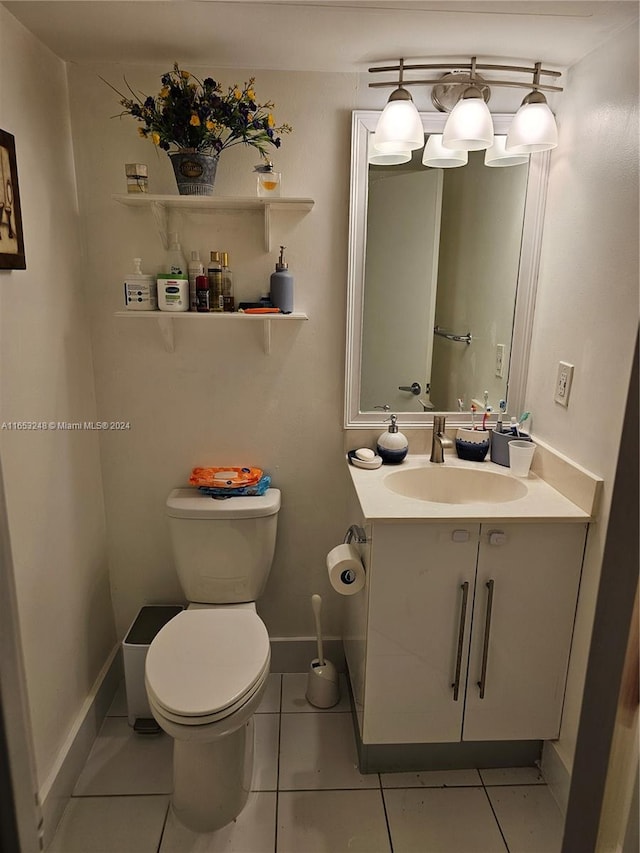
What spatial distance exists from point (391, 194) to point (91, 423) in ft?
4.13

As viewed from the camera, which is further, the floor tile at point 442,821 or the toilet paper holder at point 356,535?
the toilet paper holder at point 356,535

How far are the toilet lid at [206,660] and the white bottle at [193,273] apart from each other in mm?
975

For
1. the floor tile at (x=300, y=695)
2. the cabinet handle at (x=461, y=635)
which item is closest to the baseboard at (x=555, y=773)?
the cabinet handle at (x=461, y=635)

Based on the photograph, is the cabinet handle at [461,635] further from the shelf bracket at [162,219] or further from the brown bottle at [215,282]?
the shelf bracket at [162,219]

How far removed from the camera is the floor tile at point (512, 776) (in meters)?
1.71

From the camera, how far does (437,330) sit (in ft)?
Result: 6.35

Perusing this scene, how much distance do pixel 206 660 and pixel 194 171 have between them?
4.53 feet

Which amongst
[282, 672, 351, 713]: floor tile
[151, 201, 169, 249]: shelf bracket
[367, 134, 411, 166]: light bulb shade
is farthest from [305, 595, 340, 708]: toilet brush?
[367, 134, 411, 166]: light bulb shade

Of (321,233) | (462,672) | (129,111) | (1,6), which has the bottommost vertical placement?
(462,672)

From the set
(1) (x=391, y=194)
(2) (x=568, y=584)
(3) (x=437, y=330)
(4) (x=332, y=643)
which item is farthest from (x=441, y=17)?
(4) (x=332, y=643)

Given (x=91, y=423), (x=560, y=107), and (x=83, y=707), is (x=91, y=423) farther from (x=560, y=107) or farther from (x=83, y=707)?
(x=560, y=107)

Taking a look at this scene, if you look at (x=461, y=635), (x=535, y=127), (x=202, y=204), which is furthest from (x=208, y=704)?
(x=535, y=127)

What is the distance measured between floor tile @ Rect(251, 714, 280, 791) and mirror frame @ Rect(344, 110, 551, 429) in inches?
42.0

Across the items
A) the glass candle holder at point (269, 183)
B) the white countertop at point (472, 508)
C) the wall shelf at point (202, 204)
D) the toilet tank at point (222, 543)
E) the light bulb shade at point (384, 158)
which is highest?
the light bulb shade at point (384, 158)
